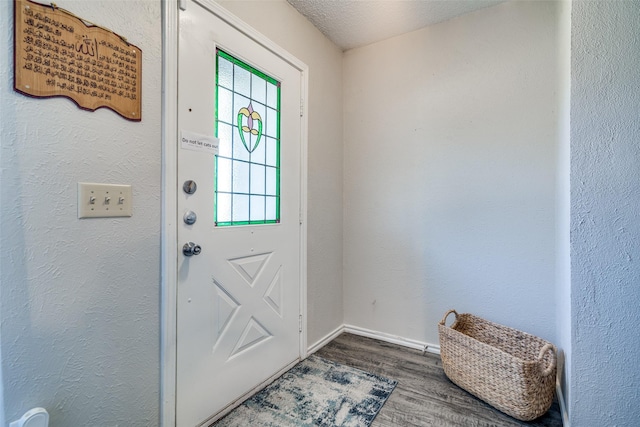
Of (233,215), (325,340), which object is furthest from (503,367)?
(233,215)

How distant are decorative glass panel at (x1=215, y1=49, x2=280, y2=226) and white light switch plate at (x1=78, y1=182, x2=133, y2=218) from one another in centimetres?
43

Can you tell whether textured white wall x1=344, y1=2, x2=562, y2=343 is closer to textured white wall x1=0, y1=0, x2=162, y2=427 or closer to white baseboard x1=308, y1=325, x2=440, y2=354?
white baseboard x1=308, y1=325, x2=440, y2=354

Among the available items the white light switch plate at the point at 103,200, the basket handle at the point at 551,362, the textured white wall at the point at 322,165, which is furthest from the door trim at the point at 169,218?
the basket handle at the point at 551,362

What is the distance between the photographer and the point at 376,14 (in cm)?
209

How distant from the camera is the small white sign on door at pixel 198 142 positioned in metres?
1.34

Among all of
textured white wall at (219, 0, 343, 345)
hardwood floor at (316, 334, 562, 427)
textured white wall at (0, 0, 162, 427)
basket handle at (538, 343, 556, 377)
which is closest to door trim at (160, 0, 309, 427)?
textured white wall at (0, 0, 162, 427)

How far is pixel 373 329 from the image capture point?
2.49m

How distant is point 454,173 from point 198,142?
1.75m

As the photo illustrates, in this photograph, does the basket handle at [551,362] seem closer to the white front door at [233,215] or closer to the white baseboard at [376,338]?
the white baseboard at [376,338]

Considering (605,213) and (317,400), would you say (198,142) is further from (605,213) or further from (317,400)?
(605,213)

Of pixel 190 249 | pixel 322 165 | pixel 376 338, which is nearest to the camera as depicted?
pixel 190 249

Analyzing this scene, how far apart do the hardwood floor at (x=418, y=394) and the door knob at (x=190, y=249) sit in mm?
1251

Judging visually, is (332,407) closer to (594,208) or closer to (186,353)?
(186,353)

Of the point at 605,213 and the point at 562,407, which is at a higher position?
the point at 605,213
